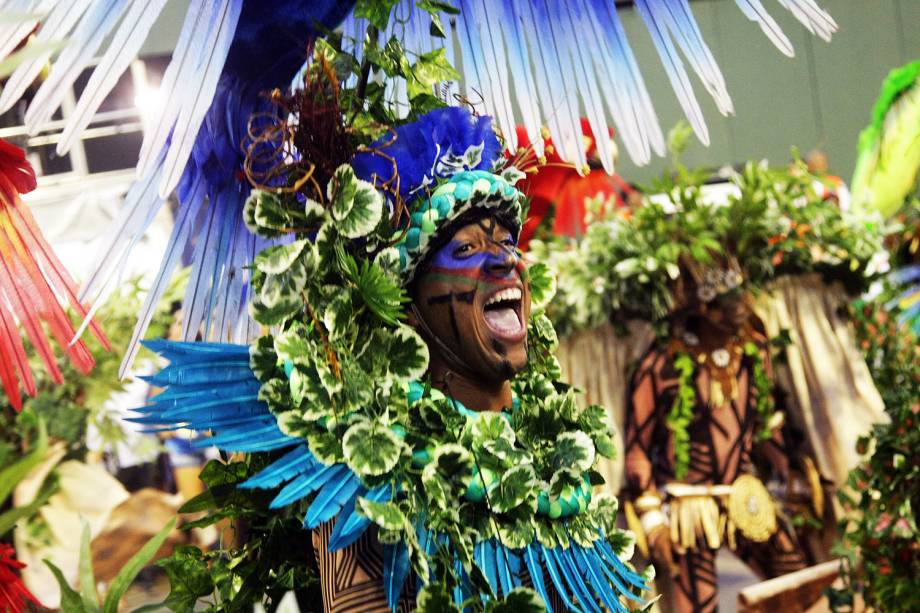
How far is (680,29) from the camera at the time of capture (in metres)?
2.22

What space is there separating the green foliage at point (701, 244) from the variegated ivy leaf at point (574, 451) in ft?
8.55

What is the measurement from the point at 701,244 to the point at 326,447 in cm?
303

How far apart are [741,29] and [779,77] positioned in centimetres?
70

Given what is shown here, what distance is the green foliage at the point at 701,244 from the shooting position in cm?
485

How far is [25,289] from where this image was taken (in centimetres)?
201

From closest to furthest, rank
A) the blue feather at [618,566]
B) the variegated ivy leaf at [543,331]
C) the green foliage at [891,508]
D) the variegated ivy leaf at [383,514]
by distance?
the variegated ivy leaf at [383,514]
the blue feather at [618,566]
the variegated ivy leaf at [543,331]
the green foliage at [891,508]

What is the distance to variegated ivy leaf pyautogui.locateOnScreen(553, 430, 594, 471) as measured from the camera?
2.18 metres

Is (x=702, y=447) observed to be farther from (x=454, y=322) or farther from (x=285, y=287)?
(x=285, y=287)

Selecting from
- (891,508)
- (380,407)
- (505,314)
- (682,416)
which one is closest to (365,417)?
(380,407)

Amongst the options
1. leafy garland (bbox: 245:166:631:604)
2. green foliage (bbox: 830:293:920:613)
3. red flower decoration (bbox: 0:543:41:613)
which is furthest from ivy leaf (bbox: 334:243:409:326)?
green foliage (bbox: 830:293:920:613)

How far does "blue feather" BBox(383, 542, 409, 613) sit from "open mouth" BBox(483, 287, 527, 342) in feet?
1.48

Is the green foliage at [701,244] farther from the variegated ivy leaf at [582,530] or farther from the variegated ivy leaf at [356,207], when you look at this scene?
the variegated ivy leaf at [356,207]

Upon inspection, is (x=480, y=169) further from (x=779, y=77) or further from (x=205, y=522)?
(x=779, y=77)

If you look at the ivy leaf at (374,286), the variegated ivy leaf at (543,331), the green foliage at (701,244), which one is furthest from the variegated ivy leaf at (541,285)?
the green foliage at (701,244)
